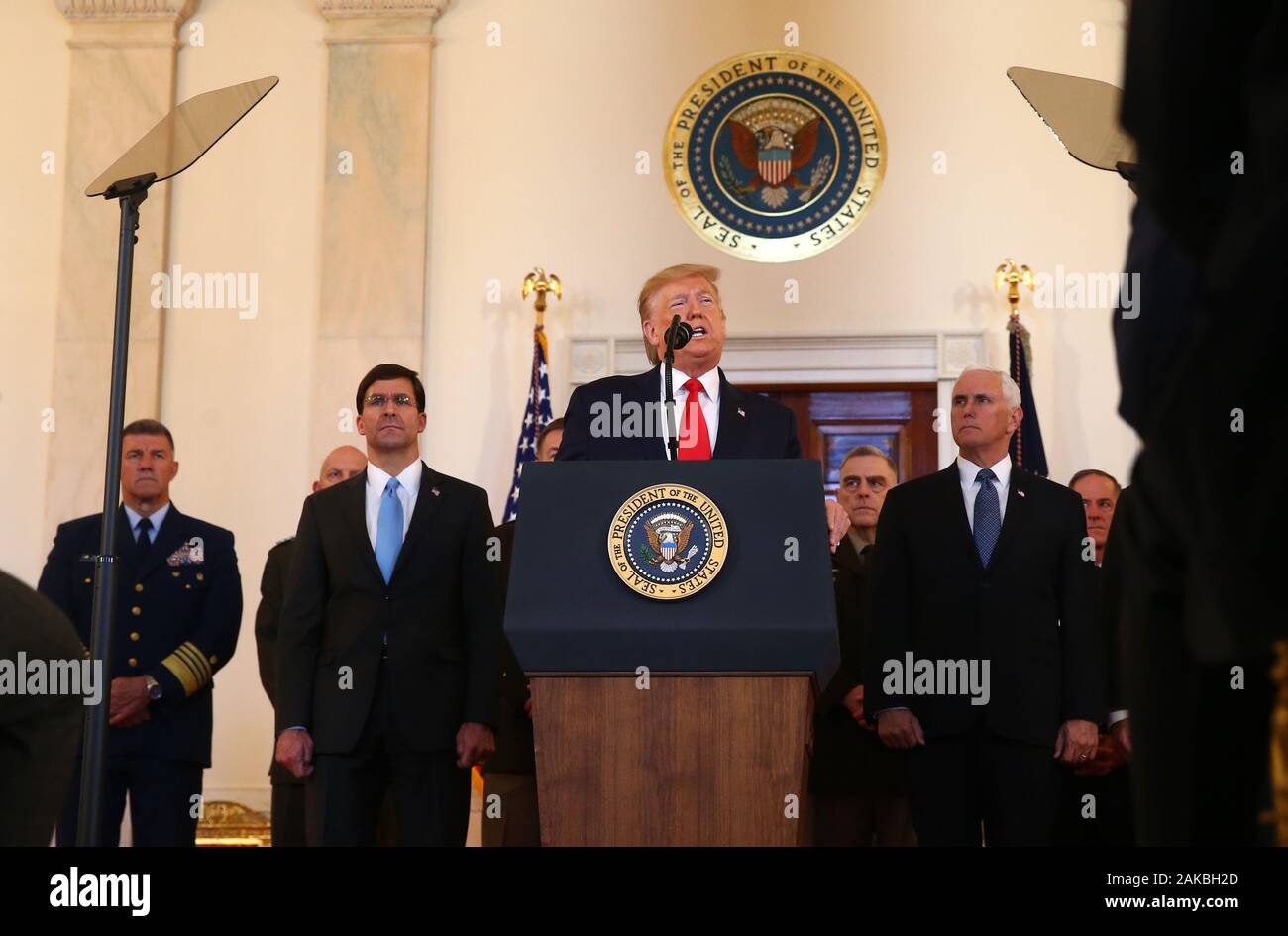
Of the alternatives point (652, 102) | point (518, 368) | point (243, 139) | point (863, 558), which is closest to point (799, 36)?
point (652, 102)

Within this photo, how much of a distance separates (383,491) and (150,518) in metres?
1.20

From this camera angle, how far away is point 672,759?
2795 millimetres

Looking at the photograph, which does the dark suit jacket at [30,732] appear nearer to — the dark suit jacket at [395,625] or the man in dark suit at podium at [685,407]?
the man in dark suit at podium at [685,407]

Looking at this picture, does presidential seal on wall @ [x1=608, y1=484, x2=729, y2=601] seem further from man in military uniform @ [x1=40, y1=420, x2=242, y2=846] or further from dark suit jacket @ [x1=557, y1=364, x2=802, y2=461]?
man in military uniform @ [x1=40, y1=420, x2=242, y2=846]

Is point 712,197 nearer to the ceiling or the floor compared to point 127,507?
nearer to the ceiling

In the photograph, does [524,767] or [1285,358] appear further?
[524,767]

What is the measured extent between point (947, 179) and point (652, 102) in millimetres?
1609

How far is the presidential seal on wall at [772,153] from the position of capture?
783 cm

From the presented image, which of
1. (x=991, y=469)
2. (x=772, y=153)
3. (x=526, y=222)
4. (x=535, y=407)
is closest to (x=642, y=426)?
(x=991, y=469)
